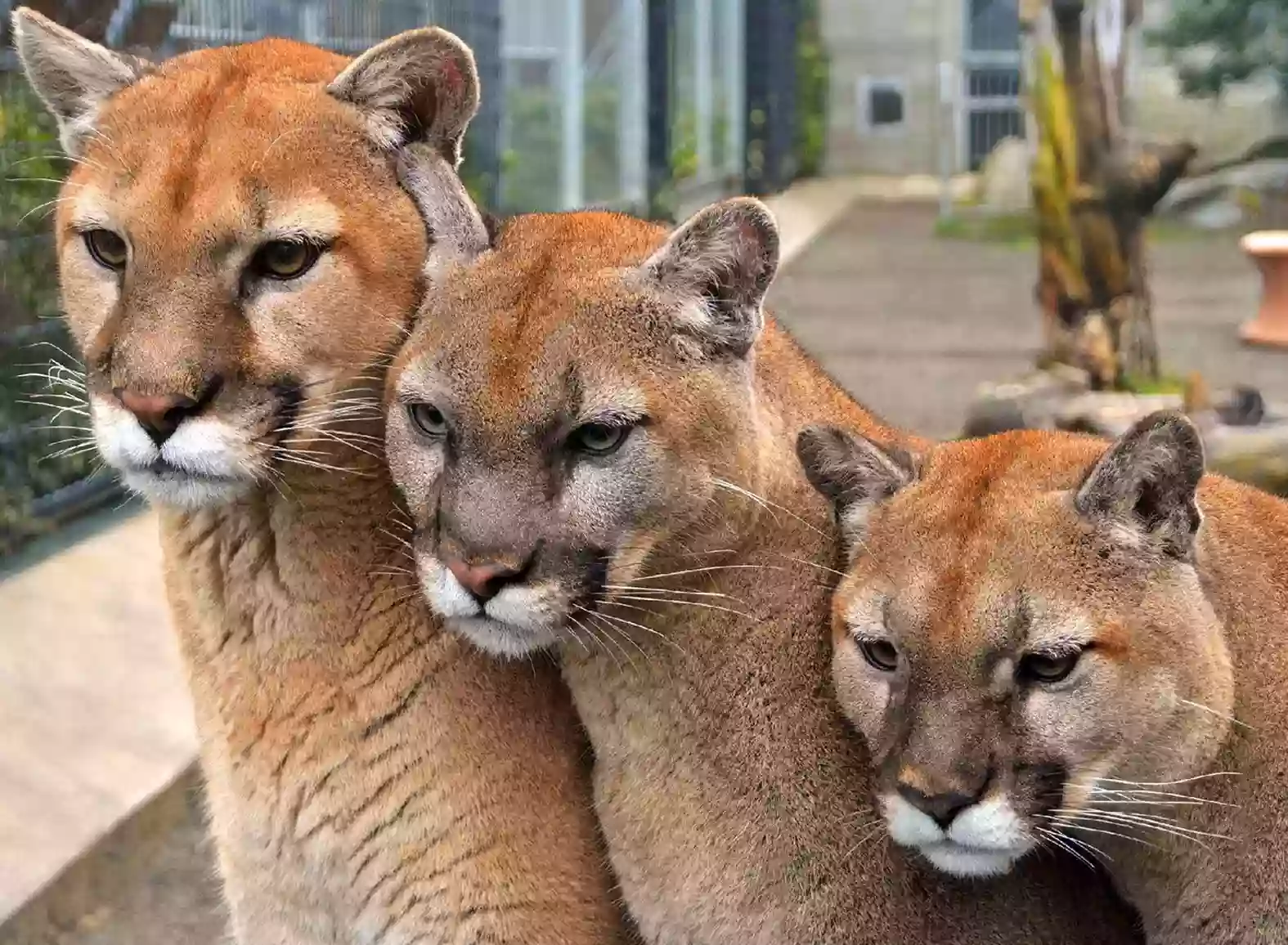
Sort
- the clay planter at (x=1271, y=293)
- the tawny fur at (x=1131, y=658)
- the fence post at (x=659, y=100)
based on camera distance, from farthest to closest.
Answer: the fence post at (x=659, y=100), the clay planter at (x=1271, y=293), the tawny fur at (x=1131, y=658)

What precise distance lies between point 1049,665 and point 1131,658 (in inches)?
6.1

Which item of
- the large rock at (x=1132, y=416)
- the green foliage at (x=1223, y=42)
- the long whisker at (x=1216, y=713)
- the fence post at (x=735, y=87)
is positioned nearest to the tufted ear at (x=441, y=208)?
the long whisker at (x=1216, y=713)

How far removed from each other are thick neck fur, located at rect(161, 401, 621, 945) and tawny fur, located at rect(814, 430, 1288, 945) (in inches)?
27.2

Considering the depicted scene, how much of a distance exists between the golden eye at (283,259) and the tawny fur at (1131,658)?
3.96ft

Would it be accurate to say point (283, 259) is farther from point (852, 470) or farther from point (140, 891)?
point (140, 891)

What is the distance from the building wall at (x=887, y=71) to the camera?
29359 millimetres

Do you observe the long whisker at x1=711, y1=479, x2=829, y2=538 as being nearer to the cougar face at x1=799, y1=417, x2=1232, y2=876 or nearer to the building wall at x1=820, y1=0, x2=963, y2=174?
the cougar face at x1=799, y1=417, x2=1232, y2=876

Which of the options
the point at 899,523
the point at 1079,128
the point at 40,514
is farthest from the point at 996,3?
the point at 899,523

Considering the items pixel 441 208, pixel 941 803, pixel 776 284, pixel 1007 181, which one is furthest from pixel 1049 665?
pixel 1007 181

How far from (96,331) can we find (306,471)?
1.59 feet

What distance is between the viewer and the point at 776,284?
1549cm

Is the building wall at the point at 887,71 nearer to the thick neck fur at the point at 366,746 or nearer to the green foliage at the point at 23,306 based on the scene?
the green foliage at the point at 23,306

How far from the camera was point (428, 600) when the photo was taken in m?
3.01

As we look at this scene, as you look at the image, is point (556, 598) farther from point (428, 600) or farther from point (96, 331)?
point (96, 331)
